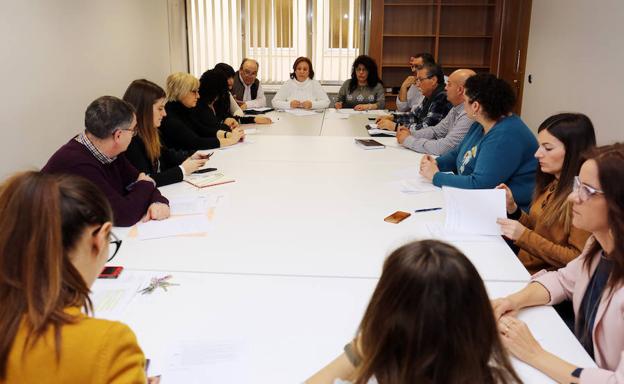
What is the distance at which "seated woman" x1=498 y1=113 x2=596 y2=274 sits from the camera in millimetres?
1966

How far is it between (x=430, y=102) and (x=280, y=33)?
360cm

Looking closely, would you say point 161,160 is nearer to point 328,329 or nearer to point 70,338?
point 328,329

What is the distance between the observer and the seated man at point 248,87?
607cm

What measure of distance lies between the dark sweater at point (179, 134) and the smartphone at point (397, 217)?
191 centimetres

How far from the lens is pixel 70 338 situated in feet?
3.06

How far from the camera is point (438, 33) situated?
7277mm

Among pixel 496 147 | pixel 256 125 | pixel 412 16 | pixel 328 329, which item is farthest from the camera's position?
pixel 412 16

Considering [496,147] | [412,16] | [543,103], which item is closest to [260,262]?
[496,147]

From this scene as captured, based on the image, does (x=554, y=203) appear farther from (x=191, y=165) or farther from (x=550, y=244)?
(x=191, y=165)

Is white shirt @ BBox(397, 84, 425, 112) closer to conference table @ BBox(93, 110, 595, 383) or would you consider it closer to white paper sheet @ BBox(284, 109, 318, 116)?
white paper sheet @ BBox(284, 109, 318, 116)

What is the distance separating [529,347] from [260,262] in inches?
37.2

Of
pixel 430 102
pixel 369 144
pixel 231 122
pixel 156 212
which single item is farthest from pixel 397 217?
pixel 231 122

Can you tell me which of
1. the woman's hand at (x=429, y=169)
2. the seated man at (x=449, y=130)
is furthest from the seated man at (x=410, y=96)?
the woman's hand at (x=429, y=169)

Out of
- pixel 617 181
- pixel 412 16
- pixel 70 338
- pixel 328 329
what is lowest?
pixel 328 329
